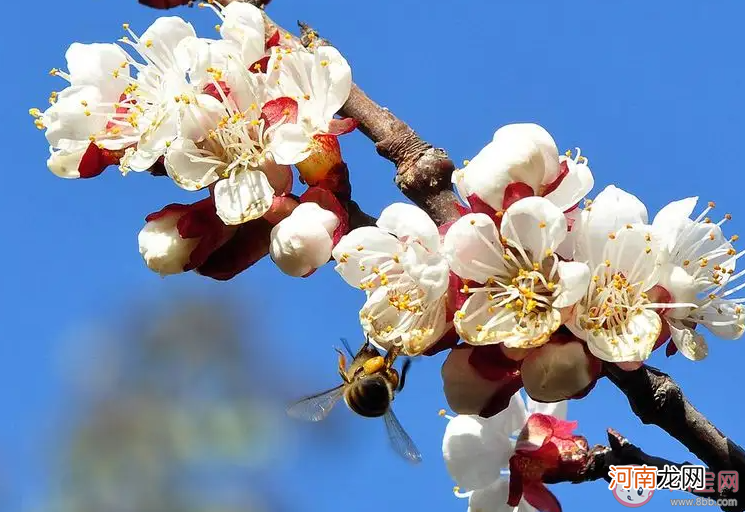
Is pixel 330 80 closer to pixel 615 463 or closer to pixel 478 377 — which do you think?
pixel 478 377

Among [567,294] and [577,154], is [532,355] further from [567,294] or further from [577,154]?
[577,154]

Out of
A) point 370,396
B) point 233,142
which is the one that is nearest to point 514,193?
point 233,142

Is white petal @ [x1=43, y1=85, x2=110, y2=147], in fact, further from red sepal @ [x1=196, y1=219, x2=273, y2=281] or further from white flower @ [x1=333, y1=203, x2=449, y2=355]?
white flower @ [x1=333, y1=203, x2=449, y2=355]

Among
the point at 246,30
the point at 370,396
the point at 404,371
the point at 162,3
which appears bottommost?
the point at 370,396

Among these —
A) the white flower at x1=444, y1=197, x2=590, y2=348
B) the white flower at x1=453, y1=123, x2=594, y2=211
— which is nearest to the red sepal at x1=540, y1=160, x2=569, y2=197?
the white flower at x1=453, y1=123, x2=594, y2=211

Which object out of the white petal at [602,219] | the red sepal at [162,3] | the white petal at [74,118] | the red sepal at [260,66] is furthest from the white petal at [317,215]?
the red sepal at [162,3]

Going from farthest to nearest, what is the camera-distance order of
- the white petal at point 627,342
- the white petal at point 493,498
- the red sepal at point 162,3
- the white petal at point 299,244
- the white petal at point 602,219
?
the red sepal at point 162,3 < the white petal at point 493,498 < the white petal at point 299,244 < the white petal at point 602,219 < the white petal at point 627,342

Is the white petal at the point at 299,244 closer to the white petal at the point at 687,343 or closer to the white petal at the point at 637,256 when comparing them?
the white petal at the point at 637,256
